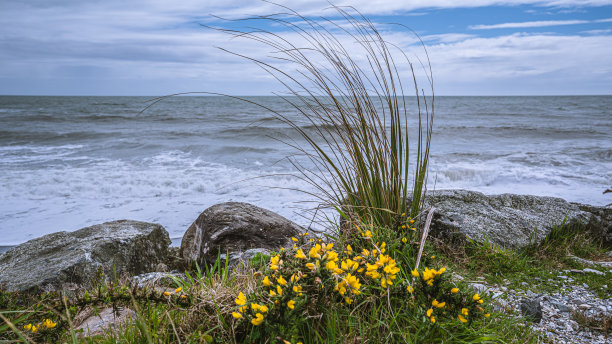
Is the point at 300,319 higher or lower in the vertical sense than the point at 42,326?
higher

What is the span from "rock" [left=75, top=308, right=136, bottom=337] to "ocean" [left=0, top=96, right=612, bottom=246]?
3.46 feet

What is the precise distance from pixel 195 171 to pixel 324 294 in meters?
8.94

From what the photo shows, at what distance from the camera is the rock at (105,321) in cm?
176

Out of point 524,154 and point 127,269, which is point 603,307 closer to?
point 127,269

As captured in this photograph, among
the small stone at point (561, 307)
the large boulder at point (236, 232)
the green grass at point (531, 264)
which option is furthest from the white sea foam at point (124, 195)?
the small stone at point (561, 307)

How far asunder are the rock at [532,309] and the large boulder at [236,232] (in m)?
1.96

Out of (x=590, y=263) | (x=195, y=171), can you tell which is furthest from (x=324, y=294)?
(x=195, y=171)

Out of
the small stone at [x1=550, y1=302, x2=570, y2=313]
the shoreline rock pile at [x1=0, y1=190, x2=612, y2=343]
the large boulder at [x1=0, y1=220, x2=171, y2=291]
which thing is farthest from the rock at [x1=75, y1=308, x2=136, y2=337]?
the small stone at [x1=550, y1=302, x2=570, y2=313]

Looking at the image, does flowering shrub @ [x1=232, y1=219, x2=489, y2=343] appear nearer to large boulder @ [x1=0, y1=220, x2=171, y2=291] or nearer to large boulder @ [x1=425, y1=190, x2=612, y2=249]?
large boulder @ [x1=425, y1=190, x2=612, y2=249]

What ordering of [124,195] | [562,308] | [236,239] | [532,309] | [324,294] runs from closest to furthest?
1. [324,294]
2. [532,309]
3. [562,308]
4. [236,239]
5. [124,195]

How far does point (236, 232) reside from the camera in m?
3.62

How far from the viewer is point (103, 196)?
24.5 feet

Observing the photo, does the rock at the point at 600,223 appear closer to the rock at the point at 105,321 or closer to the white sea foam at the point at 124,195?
Answer: the white sea foam at the point at 124,195

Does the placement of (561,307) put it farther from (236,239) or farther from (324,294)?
(236,239)
